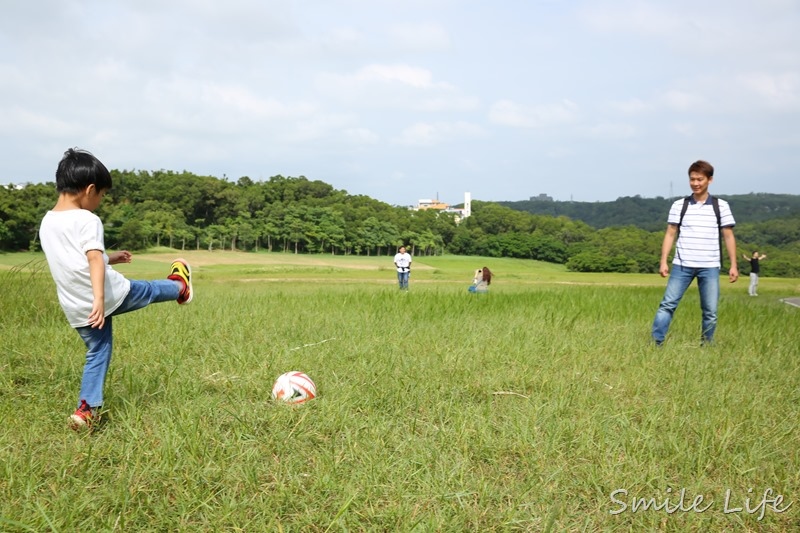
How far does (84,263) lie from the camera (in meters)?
3.28

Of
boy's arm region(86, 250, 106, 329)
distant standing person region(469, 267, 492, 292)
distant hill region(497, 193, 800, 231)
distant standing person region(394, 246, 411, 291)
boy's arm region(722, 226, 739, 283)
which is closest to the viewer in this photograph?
boy's arm region(86, 250, 106, 329)

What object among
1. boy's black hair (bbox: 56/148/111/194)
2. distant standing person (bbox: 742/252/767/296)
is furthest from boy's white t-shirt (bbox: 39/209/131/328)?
distant standing person (bbox: 742/252/767/296)

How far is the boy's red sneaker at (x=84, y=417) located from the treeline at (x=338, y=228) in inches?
2205

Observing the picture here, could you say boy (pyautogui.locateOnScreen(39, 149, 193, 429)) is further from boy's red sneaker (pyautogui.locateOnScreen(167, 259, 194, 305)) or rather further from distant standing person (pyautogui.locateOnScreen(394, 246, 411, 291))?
distant standing person (pyautogui.locateOnScreen(394, 246, 411, 291))

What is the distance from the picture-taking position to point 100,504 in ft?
8.00

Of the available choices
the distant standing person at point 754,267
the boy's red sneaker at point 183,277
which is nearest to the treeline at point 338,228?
the distant standing person at point 754,267

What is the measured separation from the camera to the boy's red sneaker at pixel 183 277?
4200mm

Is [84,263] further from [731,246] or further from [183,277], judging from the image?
[731,246]

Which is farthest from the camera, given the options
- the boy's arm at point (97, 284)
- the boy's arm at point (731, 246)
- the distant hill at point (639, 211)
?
the distant hill at point (639, 211)

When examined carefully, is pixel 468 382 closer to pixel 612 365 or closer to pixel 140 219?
pixel 612 365

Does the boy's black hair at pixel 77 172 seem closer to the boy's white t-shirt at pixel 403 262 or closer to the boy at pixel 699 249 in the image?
the boy at pixel 699 249

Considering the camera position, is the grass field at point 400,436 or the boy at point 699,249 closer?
Answer: the grass field at point 400,436

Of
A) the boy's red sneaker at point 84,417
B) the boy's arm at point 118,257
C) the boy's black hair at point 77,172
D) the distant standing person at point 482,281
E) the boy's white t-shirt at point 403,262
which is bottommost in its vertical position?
the distant standing person at point 482,281

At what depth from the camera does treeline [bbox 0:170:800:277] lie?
69.6 metres
